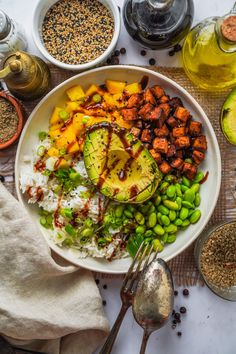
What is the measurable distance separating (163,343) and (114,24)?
1.40 meters

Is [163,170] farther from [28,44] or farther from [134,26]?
[28,44]

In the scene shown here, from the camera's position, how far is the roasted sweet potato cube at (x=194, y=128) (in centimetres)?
209

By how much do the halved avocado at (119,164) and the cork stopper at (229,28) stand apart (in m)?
0.50

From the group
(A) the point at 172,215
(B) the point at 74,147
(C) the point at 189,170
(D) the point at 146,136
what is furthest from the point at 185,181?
(B) the point at 74,147

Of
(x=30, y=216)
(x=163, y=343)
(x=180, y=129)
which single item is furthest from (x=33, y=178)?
(x=163, y=343)

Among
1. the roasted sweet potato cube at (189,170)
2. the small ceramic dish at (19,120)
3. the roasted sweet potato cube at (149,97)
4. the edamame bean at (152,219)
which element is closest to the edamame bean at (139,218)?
the edamame bean at (152,219)

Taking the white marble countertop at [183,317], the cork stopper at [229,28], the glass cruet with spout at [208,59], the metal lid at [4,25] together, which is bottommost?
the white marble countertop at [183,317]

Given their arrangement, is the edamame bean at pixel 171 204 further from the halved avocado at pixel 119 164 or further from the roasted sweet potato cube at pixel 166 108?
the roasted sweet potato cube at pixel 166 108

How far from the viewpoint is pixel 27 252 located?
2037mm

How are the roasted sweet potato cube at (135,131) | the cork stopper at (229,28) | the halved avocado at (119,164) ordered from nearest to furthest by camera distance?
the cork stopper at (229,28)
the halved avocado at (119,164)
the roasted sweet potato cube at (135,131)

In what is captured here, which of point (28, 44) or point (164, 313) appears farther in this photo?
point (28, 44)

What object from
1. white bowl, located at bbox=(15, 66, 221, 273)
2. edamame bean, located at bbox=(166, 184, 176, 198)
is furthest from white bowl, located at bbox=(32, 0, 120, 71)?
edamame bean, located at bbox=(166, 184, 176, 198)

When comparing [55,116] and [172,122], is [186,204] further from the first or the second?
[55,116]

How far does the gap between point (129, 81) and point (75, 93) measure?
24 centimetres
